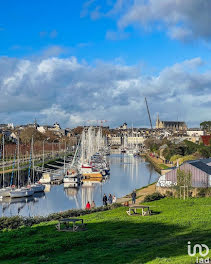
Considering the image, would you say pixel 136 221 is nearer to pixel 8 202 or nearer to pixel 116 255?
pixel 116 255

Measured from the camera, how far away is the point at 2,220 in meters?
21.3

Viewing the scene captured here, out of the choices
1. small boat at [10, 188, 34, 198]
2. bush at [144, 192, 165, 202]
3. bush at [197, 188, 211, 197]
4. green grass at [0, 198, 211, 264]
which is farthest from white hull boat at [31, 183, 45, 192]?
green grass at [0, 198, 211, 264]

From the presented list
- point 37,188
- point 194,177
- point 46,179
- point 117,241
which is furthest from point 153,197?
point 46,179

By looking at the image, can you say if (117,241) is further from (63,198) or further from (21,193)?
(63,198)

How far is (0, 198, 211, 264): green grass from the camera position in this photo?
38.8 ft

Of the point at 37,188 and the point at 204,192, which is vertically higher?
the point at 204,192

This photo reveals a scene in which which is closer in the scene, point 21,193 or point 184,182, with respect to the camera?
point 184,182

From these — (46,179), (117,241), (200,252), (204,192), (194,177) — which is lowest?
(46,179)

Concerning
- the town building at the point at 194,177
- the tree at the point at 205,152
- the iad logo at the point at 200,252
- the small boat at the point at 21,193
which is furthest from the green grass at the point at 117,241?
the tree at the point at 205,152

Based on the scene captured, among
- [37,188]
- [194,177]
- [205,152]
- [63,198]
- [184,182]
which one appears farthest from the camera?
[205,152]

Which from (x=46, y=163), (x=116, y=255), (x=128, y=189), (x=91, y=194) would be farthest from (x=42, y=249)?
(x=46, y=163)

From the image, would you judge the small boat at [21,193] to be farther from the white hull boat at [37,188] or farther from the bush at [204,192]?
the bush at [204,192]

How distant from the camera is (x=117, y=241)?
572 inches

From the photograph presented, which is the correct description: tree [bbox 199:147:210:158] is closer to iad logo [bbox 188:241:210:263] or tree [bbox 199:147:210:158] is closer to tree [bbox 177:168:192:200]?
tree [bbox 177:168:192:200]
